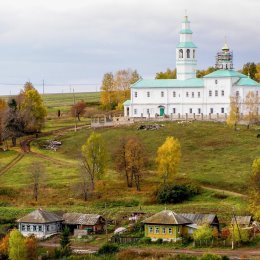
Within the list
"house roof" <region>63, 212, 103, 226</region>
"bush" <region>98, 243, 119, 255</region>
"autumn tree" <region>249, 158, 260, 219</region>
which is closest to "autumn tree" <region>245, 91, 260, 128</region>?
"autumn tree" <region>249, 158, 260, 219</region>

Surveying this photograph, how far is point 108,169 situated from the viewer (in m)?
82.6

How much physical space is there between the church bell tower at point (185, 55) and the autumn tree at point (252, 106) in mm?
10687

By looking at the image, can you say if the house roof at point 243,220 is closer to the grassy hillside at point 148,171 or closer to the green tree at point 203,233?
the grassy hillside at point 148,171

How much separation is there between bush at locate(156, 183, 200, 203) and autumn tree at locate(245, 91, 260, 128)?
25701 millimetres

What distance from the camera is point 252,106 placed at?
9662 centimetres

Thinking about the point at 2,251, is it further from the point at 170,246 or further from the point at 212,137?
the point at 212,137

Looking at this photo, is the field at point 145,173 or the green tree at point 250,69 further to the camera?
the green tree at point 250,69

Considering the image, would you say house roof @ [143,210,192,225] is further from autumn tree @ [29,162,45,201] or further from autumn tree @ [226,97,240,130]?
autumn tree @ [226,97,240,130]

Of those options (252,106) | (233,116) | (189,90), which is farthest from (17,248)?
(189,90)

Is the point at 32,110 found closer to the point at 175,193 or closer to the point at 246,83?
the point at 246,83

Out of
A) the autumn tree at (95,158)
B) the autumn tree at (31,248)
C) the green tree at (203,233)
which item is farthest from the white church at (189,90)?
the autumn tree at (31,248)

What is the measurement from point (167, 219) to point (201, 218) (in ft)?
8.99

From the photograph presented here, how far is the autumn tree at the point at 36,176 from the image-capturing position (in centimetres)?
7431

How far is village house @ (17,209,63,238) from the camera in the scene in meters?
63.8
